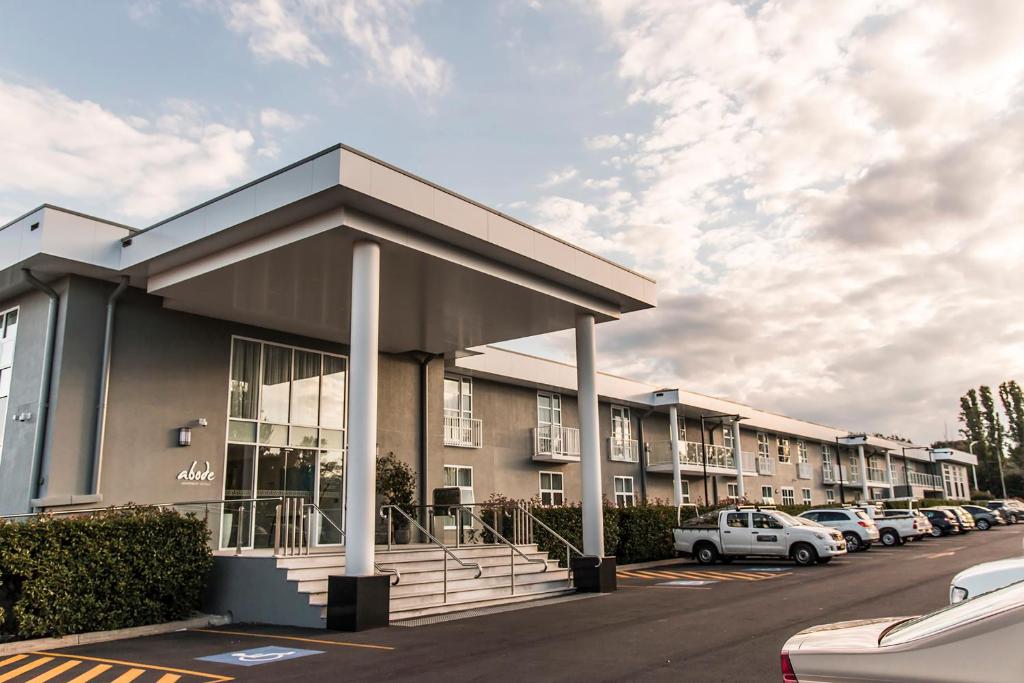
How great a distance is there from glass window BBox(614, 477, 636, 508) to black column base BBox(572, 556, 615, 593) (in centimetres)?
1667

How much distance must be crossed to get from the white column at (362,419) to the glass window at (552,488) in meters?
17.7

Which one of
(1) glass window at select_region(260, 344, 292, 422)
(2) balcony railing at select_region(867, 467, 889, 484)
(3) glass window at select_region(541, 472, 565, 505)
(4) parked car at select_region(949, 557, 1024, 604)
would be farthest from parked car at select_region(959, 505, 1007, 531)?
(4) parked car at select_region(949, 557, 1024, 604)

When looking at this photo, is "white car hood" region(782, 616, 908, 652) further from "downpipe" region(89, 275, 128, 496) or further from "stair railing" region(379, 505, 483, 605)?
"downpipe" region(89, 275, 128, 496)

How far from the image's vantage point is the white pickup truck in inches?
893

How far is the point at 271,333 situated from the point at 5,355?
Answer: 5142 millimetres

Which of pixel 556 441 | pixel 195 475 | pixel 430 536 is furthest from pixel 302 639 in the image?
pixel 556 441

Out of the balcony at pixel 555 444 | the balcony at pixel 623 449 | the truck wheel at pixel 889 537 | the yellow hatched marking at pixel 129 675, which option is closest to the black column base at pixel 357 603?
the yellow hatched marking at pixel 129 675

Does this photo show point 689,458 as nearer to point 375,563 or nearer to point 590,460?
point 590,460

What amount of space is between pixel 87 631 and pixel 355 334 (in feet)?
18.8

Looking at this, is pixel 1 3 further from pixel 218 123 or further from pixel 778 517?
pixel 778 517

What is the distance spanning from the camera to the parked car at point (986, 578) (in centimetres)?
705

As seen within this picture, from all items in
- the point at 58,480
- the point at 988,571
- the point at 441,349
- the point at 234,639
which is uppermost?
the point at 441,349

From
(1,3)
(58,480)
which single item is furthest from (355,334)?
(1,3)

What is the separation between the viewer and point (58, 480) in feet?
45.9
